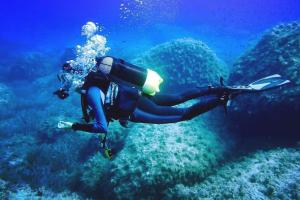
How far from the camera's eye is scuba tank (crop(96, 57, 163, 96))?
407 cm

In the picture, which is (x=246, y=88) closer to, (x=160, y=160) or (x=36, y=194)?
(x=160, y=160)

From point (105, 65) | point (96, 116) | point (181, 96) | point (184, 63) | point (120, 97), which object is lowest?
point (96, 116)

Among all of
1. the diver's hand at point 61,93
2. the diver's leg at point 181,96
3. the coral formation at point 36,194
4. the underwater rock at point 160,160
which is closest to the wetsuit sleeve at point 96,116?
the diver's hand at point 61,93

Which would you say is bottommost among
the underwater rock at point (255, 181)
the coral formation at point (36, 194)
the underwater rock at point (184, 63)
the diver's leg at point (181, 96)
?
the coral formation at point (36, 194)

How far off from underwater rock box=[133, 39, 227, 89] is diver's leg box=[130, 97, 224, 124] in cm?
804

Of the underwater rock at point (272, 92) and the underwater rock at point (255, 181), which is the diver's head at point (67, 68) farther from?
the underwater rock at point (272, 92)

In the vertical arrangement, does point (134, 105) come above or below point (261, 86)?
below

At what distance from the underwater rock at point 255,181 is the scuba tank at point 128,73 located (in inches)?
127

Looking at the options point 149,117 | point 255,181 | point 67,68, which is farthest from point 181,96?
point 255,181

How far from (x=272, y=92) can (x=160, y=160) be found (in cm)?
388

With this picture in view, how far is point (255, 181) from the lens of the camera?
19.4ft

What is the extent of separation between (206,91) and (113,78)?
1912 mm

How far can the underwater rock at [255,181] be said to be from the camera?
5539 mm

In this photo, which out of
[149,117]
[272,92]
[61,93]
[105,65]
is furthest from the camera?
[272,92]
